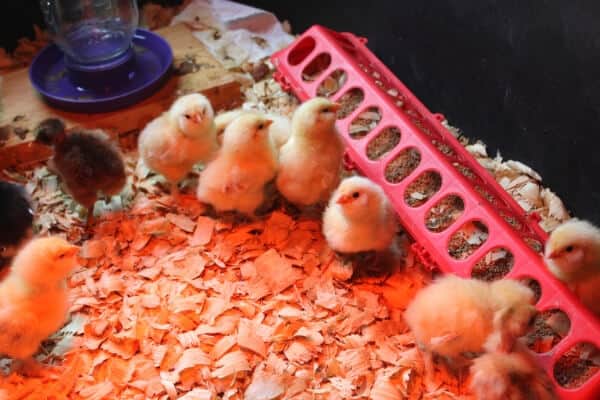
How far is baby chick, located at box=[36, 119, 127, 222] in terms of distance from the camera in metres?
2.70

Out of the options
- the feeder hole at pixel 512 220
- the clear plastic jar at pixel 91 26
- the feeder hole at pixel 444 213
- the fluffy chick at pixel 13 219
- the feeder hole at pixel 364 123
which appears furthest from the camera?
the clear plastic jar at pixel 91 26

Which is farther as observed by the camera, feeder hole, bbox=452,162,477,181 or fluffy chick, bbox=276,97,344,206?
feeder hole, bbox=452,162,477,181

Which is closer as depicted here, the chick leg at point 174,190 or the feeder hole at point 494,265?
the feeder hole at point 494,265

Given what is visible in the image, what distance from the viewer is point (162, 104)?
134 inches

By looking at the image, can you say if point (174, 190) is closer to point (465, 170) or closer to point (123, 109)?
point (123, 109)

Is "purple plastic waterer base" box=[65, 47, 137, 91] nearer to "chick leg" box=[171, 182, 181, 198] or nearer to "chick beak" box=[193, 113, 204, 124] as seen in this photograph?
"chick leg" box=[171, 182, 181, 198]

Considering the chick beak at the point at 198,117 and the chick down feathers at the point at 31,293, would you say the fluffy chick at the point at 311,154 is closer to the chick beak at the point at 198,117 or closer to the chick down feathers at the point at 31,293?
the chick beak at the point at 198,117

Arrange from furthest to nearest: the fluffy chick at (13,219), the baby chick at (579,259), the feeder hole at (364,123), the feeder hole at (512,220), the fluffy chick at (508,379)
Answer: the feeder hole at (364,123) → the feeder hole at (512,220) → the fluffy chick at (13,219) → the baby chick at (579,259) → the fluffy chick at (508,379)

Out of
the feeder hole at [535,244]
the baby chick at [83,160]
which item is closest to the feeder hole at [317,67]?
the baby chick at [83,160]

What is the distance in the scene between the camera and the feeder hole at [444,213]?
2.77 metres

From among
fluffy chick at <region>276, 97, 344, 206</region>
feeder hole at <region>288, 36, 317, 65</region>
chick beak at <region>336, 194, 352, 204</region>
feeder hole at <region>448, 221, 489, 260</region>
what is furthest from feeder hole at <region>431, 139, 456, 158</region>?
feeder hole at <region>288, 36, 317, 65</region>

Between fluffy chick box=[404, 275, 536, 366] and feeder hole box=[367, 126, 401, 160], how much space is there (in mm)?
977

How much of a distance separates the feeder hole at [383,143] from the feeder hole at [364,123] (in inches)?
4.4

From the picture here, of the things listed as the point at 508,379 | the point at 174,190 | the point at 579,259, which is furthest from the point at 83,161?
the point at 579,259
